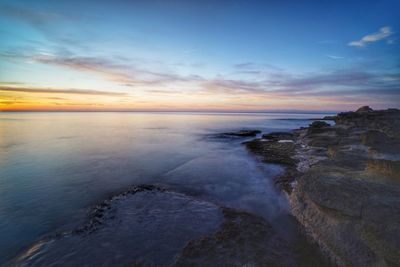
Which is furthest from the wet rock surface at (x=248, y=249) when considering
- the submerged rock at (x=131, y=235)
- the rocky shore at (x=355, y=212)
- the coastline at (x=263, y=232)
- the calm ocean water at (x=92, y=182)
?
the calm ocean water at (x=92, y=182)

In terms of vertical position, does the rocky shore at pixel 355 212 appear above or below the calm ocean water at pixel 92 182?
above

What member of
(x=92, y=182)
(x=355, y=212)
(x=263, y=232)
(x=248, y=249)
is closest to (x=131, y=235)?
(x=248, y=249)

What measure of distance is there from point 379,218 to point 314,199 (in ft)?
7.69

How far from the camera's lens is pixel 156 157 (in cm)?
2466

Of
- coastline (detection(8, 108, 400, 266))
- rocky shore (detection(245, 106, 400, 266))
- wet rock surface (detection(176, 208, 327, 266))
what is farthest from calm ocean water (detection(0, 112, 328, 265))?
rocky shore (detection(245, 106, 400, 266))

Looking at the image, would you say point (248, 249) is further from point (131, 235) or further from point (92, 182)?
point (92, 182)

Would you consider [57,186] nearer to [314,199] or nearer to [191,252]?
[191,252]

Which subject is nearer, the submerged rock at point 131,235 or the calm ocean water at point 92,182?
the submerged rock at point 131,235

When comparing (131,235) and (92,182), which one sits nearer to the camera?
(131,235)

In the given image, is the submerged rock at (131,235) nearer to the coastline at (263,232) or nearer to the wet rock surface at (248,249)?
the coastline at (263,232)

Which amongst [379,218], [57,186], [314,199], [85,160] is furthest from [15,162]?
[379,218]

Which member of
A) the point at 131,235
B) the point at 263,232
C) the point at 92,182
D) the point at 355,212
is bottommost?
the point at 92,182

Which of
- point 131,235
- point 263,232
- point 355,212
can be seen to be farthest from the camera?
point 263,232

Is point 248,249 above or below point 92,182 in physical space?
above
